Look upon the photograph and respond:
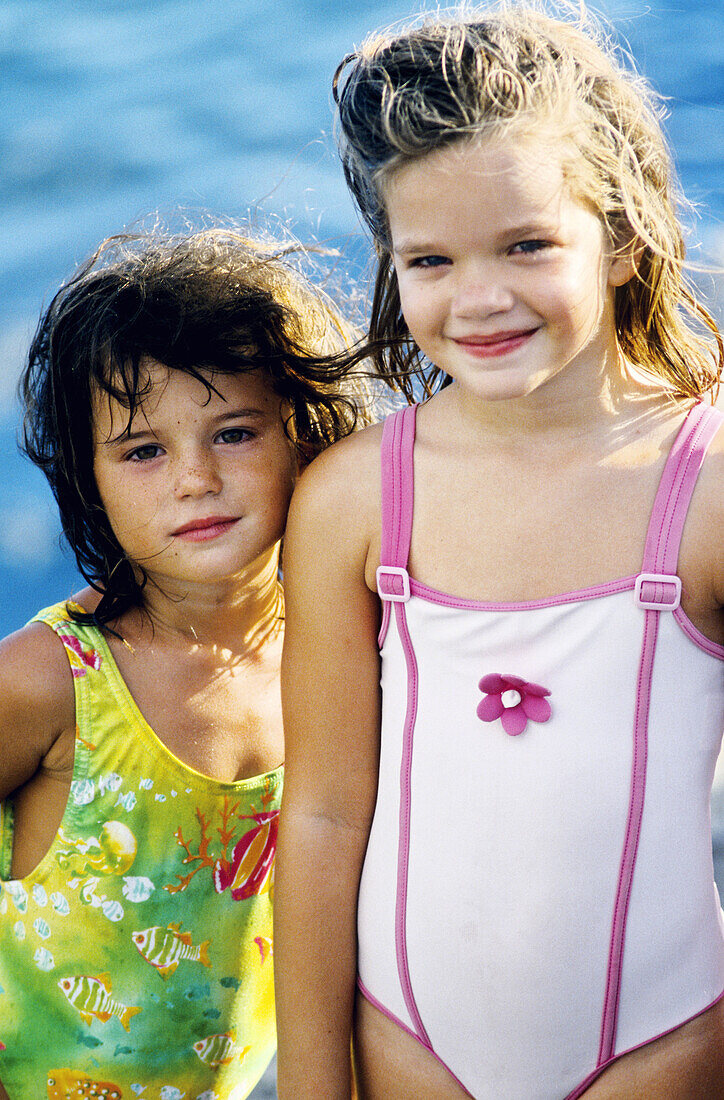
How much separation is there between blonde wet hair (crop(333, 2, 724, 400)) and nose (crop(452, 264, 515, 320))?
4.8 inches

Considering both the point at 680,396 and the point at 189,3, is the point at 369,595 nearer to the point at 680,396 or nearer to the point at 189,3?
the point at 680,396

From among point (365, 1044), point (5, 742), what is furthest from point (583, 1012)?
point (5, 742)

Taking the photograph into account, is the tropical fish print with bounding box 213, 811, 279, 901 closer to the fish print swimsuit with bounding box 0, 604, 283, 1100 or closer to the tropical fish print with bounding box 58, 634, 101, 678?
the fish print swimsuit with bounding box 0, 604, 283, 1100

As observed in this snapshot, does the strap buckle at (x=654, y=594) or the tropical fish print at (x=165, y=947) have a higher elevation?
the strap buckle at (x=654, y=594)

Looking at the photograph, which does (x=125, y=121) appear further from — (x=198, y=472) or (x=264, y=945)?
(x=264, y=945)

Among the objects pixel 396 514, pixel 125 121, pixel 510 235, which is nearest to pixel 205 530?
pixel 396 514

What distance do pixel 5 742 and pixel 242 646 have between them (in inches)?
13.3

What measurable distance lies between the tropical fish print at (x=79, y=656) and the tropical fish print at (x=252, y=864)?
31 centimetres

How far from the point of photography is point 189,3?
8.95 ft

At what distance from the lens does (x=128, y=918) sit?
148 cm

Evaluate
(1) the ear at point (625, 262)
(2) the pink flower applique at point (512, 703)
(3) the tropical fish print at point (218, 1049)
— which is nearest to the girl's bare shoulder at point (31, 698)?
(3) the tropical fish print at point (218, 1049)

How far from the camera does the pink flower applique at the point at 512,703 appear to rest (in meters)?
1.18

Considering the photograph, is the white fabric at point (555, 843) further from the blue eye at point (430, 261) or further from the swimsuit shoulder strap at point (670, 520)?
the blue eye at point (430, 261)

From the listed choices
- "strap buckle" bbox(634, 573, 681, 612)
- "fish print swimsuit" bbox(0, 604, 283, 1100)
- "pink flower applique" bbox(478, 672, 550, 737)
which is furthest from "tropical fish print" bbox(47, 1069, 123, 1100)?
"strap buckle" bbox(634, 573, 681, 612)
